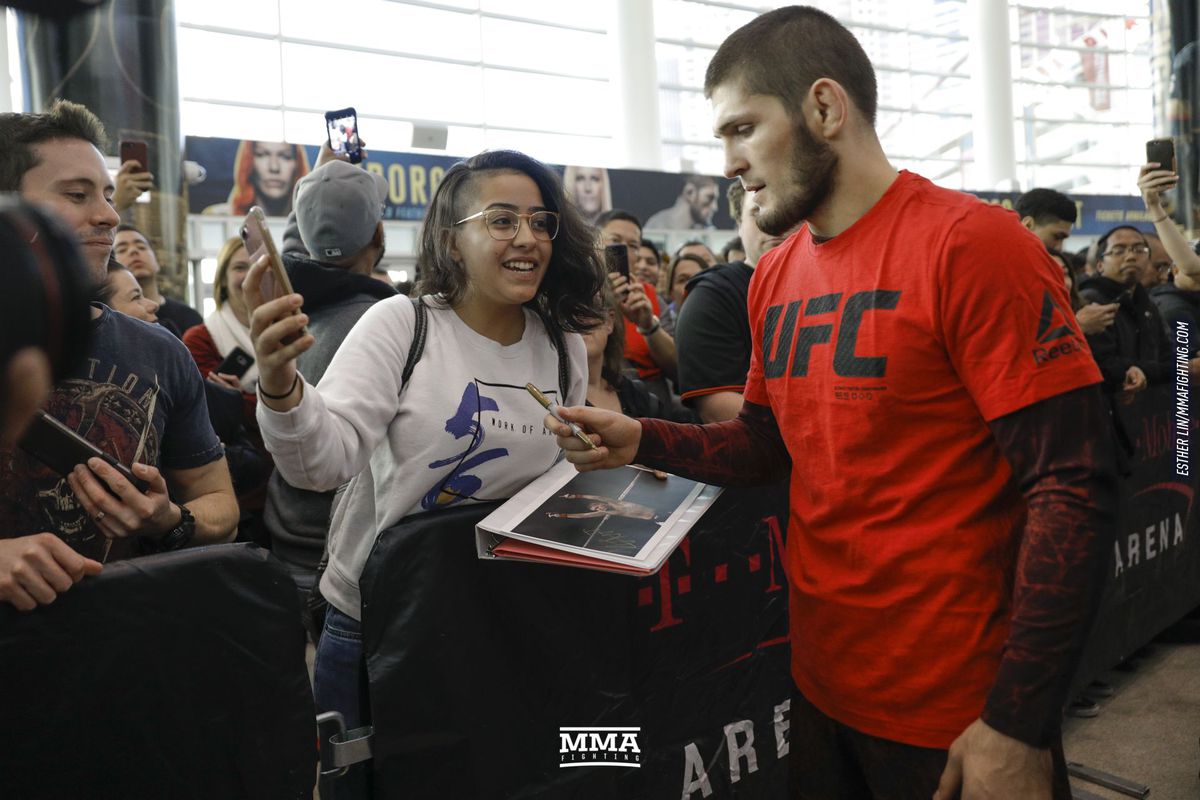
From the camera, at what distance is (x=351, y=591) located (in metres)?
1.88

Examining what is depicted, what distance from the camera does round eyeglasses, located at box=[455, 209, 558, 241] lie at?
1982 mm

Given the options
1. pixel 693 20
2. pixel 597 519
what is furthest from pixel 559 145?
pixel 597 519

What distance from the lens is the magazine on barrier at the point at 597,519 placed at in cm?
167

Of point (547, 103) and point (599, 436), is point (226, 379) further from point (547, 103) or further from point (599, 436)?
point (547, 103)

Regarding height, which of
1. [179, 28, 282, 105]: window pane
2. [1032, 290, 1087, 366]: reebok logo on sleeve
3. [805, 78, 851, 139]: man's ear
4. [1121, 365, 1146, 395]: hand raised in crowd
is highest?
[179, 28, 282, 105]: window pane

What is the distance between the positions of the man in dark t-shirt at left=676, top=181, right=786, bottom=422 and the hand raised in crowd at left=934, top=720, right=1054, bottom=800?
68.8 inches

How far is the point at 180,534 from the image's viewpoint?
1780 millimetres

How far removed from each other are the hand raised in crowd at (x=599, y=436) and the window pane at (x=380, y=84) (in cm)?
1403

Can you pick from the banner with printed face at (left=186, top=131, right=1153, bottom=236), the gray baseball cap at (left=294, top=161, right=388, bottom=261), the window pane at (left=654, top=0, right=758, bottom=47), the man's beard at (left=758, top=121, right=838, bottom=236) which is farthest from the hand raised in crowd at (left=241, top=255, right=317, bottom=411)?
the window pane at (left=654, top=0, right=758, bottom=47)

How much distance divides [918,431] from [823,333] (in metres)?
0.23

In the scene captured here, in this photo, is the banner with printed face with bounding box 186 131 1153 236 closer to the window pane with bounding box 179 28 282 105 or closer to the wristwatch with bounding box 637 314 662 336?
the window pane with bounding box 179 28 282 105

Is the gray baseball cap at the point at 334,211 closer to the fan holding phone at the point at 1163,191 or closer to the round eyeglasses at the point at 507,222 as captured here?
the round eyeglasses at the point at 507,222

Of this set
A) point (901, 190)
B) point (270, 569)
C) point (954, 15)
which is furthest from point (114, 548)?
point (954, 15)

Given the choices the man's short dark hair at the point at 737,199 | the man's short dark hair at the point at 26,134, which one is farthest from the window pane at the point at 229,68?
the man's short dark hair at the point at 26,134
